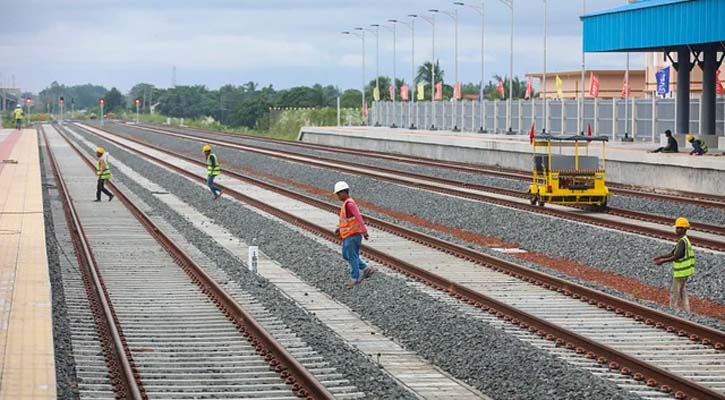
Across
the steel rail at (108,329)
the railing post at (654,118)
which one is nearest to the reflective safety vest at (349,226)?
the steel rail at (108,329)

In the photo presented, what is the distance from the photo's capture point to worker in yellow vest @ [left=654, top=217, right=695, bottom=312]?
1753 centimetres

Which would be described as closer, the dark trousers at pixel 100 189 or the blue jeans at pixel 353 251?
the blue jeans at pixel 353 251

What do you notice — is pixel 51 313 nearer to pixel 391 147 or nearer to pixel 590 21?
pixel 590 21

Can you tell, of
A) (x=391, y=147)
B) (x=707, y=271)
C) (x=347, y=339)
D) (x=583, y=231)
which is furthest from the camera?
(x=391, y=147)

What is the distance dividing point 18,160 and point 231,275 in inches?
1436

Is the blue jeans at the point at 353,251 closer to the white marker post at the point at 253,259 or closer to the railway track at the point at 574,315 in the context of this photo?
the railway track at the point at 574,315

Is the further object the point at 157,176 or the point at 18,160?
the point at 18,160

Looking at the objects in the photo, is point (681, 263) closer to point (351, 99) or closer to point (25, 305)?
point (25, 305)

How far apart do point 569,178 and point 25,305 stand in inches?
658

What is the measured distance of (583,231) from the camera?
26125 mm

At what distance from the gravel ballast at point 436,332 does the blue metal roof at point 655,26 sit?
20.7 meters

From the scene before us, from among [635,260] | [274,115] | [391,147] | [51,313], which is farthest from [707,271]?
[274,115]

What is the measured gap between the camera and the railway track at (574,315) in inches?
524

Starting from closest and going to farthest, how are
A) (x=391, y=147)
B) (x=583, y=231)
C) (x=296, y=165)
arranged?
1. (x=583, y=231)
2. (x=296, y=165)
3. (x=391, y=147)
